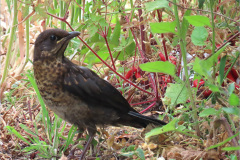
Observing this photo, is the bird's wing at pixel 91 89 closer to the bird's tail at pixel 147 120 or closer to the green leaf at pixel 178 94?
the bird's tail at pixel 147 120

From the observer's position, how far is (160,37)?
3.27 meters

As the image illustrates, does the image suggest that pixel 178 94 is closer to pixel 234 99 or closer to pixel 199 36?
pixel 199 36

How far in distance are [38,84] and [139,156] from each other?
907 mm

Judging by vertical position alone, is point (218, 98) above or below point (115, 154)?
above

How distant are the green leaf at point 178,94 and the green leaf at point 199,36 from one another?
0.95 ft

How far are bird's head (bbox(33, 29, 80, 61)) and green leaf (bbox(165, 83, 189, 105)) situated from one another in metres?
0.80

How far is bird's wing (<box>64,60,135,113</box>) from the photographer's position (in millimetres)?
2688

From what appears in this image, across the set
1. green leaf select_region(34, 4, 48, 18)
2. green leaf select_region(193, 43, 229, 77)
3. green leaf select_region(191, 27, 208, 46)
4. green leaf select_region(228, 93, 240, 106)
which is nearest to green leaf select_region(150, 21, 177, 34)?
green leaf select_region(191, 27, 208, 46)

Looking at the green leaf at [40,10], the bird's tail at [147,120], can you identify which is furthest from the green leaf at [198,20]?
the green leaf at [40,10]

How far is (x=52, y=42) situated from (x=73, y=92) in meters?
0.38

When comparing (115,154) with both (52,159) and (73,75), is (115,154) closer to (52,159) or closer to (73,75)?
(52,159)

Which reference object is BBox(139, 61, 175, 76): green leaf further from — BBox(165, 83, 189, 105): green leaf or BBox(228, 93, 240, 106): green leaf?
BBox(228, 93, 240, 106): green leaf

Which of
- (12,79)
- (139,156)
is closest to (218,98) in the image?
(139,156)

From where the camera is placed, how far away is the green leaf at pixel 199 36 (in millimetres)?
2198
